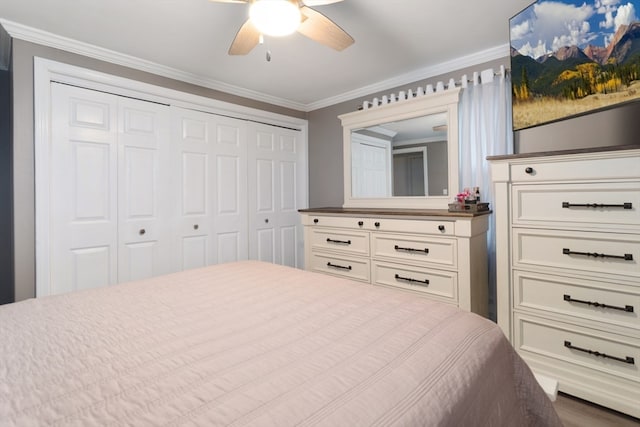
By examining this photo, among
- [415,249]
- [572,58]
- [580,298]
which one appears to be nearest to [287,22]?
[572,58]

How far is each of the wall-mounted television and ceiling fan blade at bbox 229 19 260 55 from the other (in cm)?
154

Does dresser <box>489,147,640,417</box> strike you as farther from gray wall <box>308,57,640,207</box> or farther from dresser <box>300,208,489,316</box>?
gray wall <box>308,57,640,207</box>

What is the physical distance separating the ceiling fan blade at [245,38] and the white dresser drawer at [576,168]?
1.72 metres

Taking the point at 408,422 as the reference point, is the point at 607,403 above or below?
below

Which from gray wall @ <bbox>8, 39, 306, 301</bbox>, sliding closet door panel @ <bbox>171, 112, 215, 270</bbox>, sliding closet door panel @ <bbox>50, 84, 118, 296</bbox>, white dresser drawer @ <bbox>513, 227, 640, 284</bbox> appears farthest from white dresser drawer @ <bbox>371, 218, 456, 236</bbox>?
gray wall @ <bbox>8, 39, 306, 301</bbox>

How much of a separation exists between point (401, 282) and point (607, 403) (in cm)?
130

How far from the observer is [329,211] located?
119 inches

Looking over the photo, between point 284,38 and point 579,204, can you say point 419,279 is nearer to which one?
point 579,204

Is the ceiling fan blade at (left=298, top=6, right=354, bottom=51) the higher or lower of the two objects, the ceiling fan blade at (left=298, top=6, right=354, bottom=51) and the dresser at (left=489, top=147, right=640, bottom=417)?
the higher

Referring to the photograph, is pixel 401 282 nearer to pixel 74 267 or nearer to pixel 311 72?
pixel 311 72

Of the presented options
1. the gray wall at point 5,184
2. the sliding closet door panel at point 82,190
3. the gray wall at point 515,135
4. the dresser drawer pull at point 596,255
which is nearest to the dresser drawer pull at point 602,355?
the dresser drawer pull at point 596,255

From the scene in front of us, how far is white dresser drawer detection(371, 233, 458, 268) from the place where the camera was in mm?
2265

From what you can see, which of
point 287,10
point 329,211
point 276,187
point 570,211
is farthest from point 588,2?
point 276,187

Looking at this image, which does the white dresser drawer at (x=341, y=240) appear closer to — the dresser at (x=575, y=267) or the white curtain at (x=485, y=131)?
the white curtain at (x=485, y=131)
